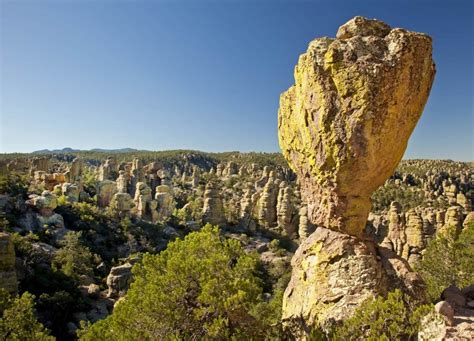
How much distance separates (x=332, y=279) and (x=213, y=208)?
37.6 meters

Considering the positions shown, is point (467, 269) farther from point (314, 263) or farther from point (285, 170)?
point (285, 170)

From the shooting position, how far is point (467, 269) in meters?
16.5

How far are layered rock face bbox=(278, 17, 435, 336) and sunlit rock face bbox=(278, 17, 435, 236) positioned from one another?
0.08 ft

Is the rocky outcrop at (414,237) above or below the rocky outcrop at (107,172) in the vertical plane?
below

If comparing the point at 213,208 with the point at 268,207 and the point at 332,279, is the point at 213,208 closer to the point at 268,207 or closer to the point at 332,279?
the point at 268,207

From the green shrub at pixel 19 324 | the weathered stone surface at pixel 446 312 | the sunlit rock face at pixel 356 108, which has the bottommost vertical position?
the green shrub at pixel 19 324

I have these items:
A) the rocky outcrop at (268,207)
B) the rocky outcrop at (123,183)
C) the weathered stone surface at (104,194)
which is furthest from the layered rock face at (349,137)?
the rocky outcrop at (123,183)

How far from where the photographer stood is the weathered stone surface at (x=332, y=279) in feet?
28.8

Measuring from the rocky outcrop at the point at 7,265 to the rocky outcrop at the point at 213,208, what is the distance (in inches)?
1133

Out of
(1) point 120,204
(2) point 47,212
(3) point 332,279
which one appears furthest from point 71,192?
(3) point 332,279

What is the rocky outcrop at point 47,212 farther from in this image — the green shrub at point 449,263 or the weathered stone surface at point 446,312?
the weathered stone surface at point 446,312

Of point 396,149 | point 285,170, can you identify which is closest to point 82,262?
point 396,149

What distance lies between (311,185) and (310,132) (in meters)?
1.79

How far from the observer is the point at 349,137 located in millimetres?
8766
